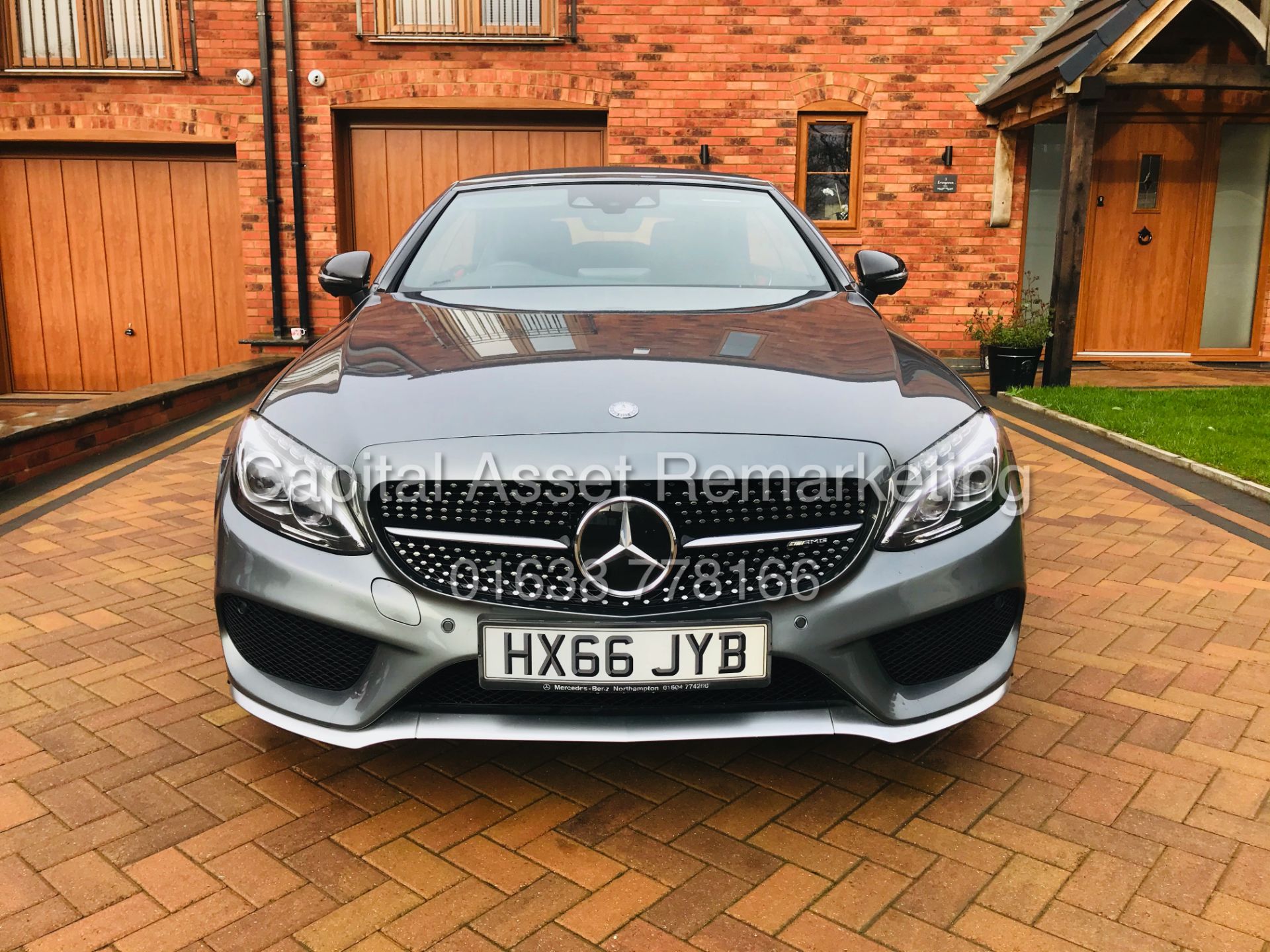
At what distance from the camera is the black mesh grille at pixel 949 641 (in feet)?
7.22

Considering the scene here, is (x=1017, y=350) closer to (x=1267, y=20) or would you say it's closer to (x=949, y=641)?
(x=1267, y=20)

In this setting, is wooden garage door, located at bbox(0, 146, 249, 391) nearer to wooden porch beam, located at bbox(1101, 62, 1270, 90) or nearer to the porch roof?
the porch roof

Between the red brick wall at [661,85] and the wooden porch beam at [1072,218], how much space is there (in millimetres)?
1582

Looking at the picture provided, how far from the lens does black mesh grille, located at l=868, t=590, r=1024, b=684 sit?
7.22ft

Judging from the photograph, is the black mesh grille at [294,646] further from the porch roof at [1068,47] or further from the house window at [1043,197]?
the house window at [1043,197]

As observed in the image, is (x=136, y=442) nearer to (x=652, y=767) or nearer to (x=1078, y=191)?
(x=652, y=767)

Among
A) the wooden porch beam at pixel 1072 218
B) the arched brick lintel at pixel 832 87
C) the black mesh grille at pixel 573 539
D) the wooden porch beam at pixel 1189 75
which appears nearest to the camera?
the black mesh grille at pixel 573 539

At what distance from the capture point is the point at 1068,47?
832 cm

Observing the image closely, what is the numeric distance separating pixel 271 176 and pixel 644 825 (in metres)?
8.72

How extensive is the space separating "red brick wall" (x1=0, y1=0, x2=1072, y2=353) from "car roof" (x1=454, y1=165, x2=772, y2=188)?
5.89 metres

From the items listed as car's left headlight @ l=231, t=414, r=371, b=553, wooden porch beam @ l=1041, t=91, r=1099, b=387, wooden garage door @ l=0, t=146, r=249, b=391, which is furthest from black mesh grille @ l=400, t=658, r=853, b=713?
wooden garage door @ l=0, t=146, r=249, b=391

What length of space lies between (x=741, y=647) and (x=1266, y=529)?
3.67 meters

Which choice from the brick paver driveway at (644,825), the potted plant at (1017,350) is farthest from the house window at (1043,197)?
the brick paver driveway at (644,825)

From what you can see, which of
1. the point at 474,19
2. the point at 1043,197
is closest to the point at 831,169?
the point at 1043,197
